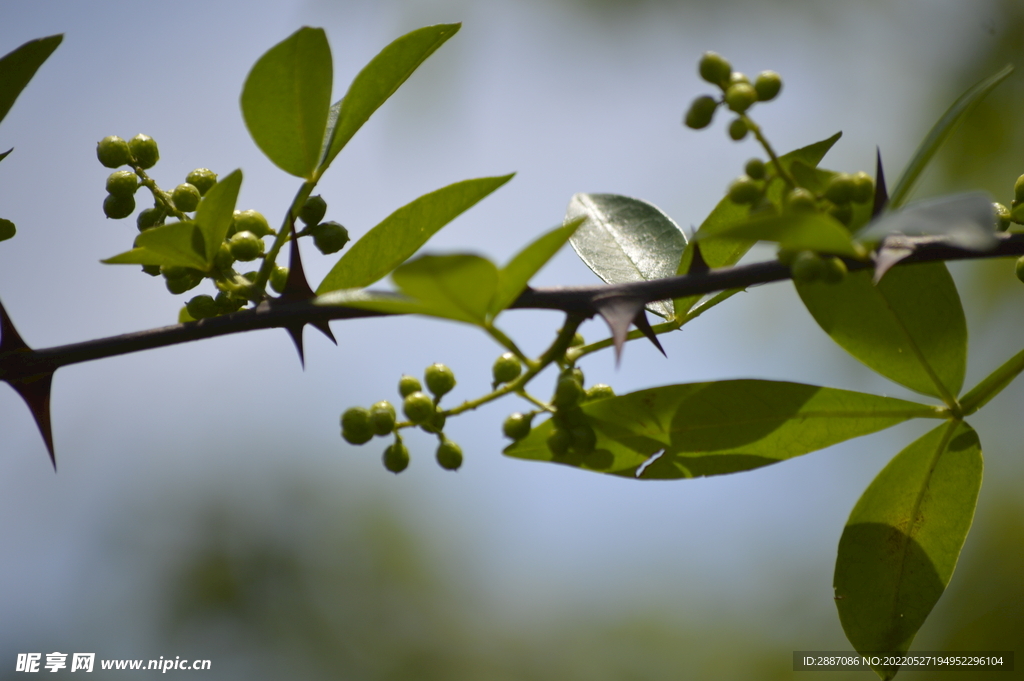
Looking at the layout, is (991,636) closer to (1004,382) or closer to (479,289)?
(1004,382)

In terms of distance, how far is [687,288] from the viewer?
0.72 metres

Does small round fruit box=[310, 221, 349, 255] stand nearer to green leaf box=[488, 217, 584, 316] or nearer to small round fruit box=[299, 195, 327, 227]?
small round fruit box=[299, 195, 327, 227]

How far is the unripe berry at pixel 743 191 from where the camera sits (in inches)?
29.2

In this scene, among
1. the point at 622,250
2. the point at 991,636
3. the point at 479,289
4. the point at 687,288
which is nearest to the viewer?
the point at 479,289

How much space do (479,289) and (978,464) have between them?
79 centimetres

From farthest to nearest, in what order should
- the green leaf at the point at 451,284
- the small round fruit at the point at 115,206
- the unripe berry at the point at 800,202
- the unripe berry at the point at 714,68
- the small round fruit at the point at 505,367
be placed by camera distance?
the small round fruit at the point at 115,206 < the small round fruit at the point at 505,367 < the unripe berry at the point at 714,68 < the unripe berry at the point at 800,202 < the green leaf at the point at 451,284

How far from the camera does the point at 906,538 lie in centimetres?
100

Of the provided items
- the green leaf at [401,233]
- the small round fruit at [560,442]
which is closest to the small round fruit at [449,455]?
the small round fruit at [560,442]

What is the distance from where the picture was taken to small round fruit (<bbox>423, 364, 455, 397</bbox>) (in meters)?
0.88

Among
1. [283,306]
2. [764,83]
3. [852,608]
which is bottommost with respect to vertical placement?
[852,608]

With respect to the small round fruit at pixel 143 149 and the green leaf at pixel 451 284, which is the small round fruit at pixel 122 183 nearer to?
the small round fruit at pixel 143 149

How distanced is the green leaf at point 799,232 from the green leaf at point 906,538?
0.54 meters

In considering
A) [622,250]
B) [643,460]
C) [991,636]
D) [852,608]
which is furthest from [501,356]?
[991,636]

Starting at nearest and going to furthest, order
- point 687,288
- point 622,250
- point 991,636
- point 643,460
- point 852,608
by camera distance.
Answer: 1. point 687,288
2. point 643,460
3. point 852,608
4. point 622,250
5. point 991,636
